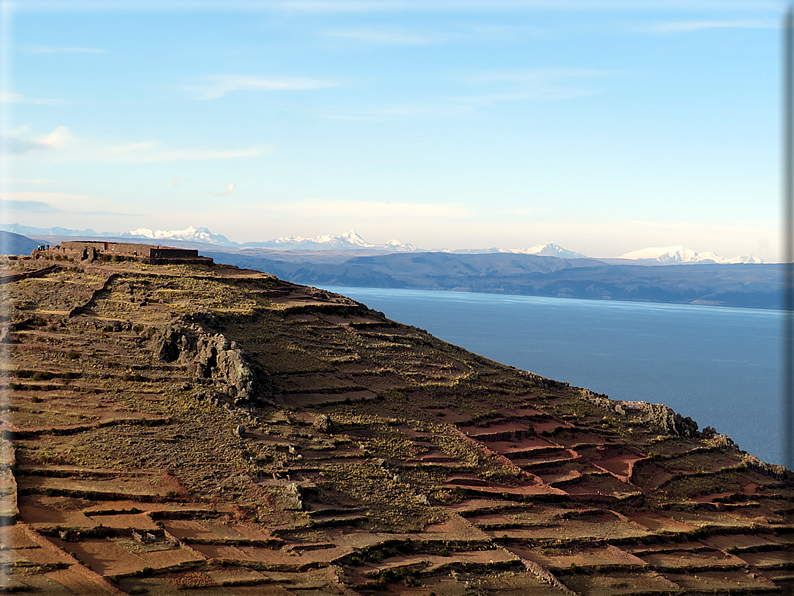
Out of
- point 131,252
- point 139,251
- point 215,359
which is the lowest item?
point 215,359

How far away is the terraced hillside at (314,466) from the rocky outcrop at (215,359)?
188mm

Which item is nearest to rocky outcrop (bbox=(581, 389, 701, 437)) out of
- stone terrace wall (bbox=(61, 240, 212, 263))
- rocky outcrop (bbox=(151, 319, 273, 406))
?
rocky outcrop (bbox=(151, 319, 273, 406))

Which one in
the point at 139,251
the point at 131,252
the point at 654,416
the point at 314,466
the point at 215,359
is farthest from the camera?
the point at 131,252

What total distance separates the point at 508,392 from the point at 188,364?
111 feet

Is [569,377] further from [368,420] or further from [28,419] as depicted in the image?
[28,419]

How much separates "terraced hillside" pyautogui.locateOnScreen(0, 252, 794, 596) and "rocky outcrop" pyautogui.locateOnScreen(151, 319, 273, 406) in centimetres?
19

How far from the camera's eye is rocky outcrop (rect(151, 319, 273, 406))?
48469 mm

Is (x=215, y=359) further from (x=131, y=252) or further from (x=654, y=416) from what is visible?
(x=654, y=416)

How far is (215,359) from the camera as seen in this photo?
166ft

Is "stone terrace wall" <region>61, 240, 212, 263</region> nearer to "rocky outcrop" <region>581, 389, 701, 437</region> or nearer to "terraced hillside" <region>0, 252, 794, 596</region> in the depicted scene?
"terraced hillside" <region>0, 252, 794, 596</region>

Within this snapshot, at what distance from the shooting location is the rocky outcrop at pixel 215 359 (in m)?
48.5

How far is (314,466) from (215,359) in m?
13.8

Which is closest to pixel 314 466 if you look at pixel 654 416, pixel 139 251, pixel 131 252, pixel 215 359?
pixel 215 359

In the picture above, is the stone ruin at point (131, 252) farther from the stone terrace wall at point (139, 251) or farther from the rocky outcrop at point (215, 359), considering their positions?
the rocky outcrop at point (215, 359)
